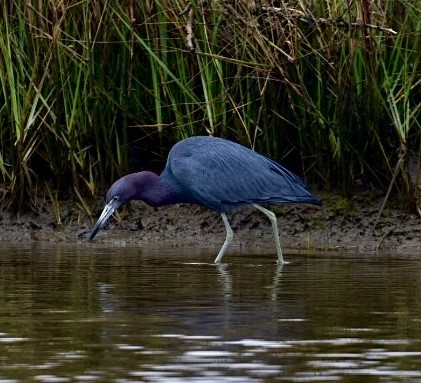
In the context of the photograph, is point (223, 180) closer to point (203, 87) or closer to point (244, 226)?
point (203, 87)

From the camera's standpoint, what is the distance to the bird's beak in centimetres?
906

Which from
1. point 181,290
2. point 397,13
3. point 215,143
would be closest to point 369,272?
point 181,290

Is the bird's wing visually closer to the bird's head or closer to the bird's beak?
the bird's head

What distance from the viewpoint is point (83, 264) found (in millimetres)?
8141

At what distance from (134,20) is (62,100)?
0.90 metres

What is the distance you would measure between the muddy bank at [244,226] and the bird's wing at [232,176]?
19.1 inches

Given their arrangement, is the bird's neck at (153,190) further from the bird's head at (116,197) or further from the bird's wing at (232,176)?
the bird's wing at (232,176)

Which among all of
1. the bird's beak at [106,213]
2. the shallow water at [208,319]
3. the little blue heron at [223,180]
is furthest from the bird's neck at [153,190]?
the shallow water at [208,319]

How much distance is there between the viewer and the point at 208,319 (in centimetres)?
561

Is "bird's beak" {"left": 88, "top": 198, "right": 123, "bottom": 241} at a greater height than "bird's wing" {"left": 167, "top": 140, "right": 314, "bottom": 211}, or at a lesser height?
lesser

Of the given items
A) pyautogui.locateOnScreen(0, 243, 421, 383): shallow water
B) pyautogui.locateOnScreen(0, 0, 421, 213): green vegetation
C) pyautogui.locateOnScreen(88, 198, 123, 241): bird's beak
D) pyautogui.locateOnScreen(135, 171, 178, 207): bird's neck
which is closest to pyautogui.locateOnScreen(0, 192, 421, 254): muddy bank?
pyautogui.locateOnScreen(0, 0, 421, 213): green vegetation

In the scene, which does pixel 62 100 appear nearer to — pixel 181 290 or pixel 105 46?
pixel 105 46

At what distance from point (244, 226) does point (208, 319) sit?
14.8 feet

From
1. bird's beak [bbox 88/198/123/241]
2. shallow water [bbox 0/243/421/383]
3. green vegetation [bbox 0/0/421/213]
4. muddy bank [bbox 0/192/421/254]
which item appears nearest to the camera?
shallow water [bbox 0/243/421/383]
